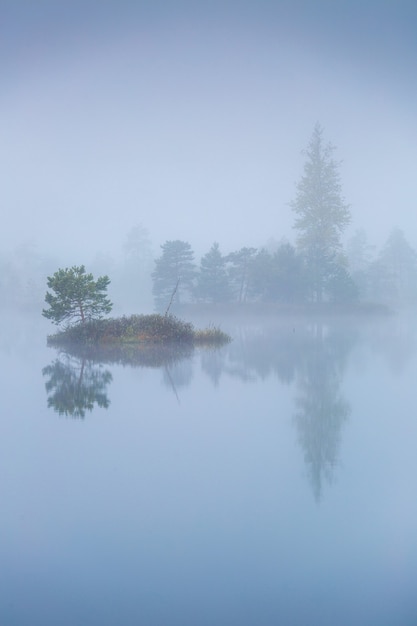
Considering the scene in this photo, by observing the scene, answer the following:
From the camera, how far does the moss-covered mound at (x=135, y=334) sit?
850 inches

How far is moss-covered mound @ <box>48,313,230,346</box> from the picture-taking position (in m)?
21.6

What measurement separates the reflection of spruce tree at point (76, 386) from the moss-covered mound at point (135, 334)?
5402 millimetres

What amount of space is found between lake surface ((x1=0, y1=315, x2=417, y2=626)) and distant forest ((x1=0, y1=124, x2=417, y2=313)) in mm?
31826

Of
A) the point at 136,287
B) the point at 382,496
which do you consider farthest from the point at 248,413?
the point at 136,287

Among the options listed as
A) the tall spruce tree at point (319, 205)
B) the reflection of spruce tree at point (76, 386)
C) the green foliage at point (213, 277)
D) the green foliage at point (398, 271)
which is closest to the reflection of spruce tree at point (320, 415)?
the reflection of spruce tree at point (76, 386)

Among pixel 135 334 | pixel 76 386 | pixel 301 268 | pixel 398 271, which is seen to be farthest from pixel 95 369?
pixel 398 271

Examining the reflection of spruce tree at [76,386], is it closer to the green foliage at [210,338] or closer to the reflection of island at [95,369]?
the reflection of island at [95,369]

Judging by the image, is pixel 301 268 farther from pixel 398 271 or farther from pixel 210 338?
pixel 210 338

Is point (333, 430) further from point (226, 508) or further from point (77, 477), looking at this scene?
point (77, 477)

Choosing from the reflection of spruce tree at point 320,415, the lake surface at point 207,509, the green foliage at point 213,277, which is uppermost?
the green foliage at point 213,277

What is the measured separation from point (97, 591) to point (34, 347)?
719 inches

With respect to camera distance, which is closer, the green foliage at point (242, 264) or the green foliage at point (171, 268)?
the green foliage at point (171, 268)

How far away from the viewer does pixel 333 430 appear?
787 cm

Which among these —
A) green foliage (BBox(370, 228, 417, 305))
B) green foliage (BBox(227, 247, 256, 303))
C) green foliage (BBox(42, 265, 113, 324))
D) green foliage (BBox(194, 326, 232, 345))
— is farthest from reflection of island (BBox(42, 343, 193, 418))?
green foliage (BBox(370, 228, 417, 305))
